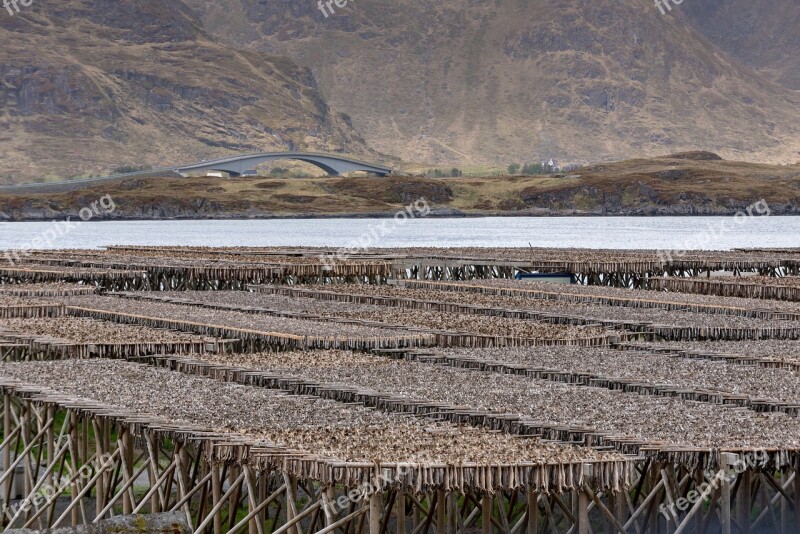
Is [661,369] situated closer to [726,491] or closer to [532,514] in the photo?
[726,491]

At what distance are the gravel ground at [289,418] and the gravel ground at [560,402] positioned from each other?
193cm

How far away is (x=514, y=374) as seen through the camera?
32.8 m

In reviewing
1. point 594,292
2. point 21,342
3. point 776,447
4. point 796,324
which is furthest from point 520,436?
point 594,292

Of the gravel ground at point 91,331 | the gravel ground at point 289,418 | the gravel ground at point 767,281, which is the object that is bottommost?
the gravel ground at point 767,281

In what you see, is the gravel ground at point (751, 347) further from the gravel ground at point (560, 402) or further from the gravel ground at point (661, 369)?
the gravel ground at point (560, 402)

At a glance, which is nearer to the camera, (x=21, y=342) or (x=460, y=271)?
(x=21, y=342)

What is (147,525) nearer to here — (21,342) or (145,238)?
(21,342)

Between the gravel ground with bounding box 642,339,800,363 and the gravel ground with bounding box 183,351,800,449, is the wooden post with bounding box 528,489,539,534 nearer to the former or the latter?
the gravel ground with bounding box 183,351,800,449

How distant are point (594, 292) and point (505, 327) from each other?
16.0 metres

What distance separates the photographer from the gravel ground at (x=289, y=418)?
21.9 m

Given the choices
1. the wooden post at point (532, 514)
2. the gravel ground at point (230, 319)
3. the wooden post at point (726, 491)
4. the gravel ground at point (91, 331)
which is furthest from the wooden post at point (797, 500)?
the gravel ground at point (91, 331)

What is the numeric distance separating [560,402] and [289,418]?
5304 millimetres

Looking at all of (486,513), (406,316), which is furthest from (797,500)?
(406,316)

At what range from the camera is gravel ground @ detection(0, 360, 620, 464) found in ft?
71.9
